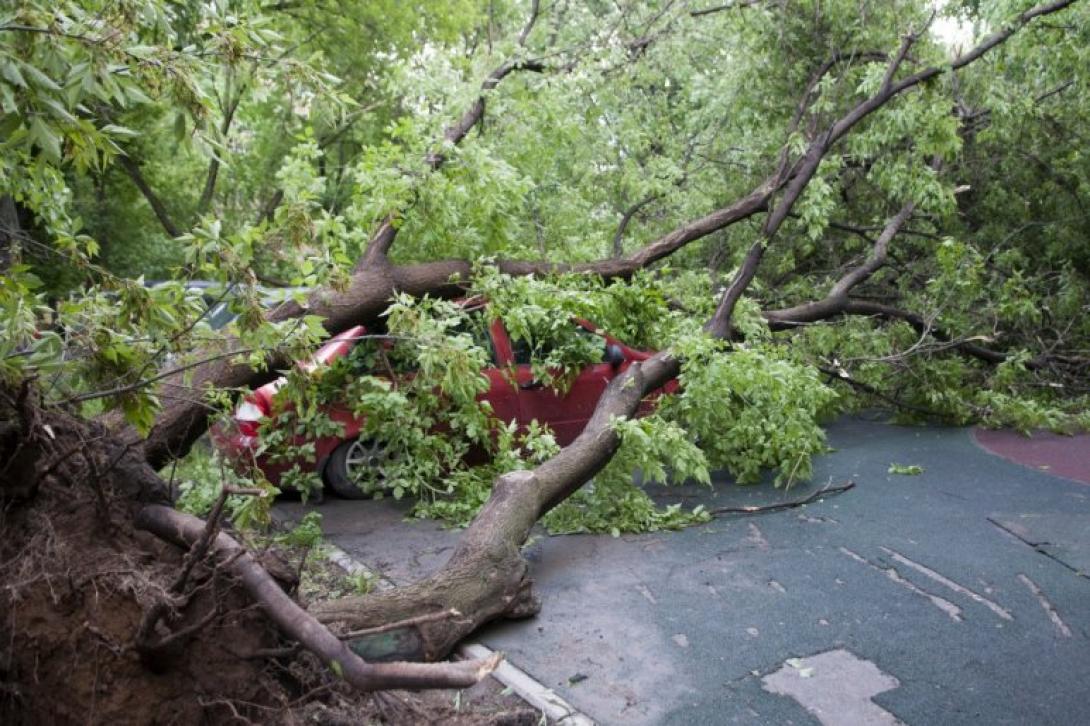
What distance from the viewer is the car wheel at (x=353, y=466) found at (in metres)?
8.00

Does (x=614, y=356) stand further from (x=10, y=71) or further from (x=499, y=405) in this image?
(x=10, y=71)

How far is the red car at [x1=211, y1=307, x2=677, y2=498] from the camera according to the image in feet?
25.5

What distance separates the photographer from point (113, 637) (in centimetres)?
353

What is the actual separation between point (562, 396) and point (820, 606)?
3.63 meters

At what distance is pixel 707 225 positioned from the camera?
10.2 meters

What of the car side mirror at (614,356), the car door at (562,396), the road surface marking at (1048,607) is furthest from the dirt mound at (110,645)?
the car side mirror at (614,356)

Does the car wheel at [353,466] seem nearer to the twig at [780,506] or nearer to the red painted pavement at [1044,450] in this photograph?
the twig at [780,506]

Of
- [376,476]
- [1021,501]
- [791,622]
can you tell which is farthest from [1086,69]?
[376,476]

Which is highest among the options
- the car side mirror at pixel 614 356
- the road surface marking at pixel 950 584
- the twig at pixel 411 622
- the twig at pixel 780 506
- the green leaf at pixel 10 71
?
the green leaf at pixel 10 71

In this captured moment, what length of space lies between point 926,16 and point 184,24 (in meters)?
8.12

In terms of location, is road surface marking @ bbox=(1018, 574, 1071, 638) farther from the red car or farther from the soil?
the red car

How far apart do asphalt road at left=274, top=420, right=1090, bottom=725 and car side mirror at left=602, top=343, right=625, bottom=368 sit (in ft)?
4.23

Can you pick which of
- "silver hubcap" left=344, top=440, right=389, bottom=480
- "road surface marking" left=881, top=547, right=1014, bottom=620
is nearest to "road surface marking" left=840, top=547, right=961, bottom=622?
"road surface marking" left=881, top=547, right=1014, bottom=620

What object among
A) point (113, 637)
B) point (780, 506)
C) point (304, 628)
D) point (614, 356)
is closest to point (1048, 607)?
point (780, 506)
